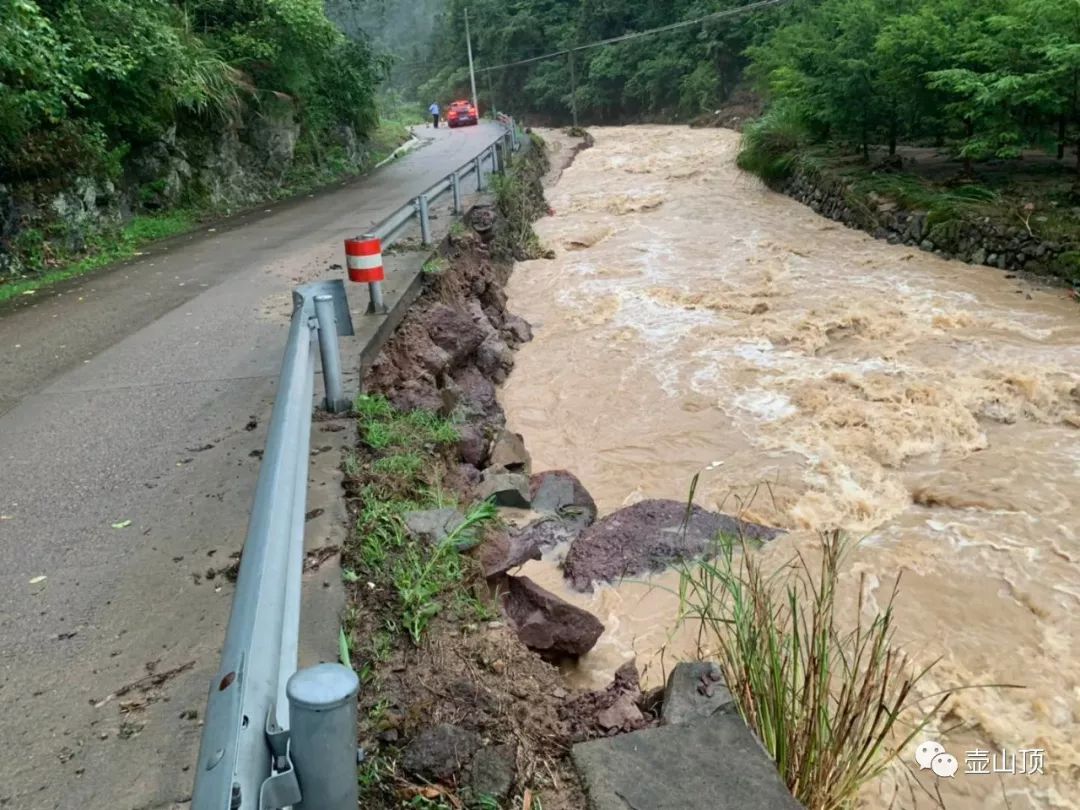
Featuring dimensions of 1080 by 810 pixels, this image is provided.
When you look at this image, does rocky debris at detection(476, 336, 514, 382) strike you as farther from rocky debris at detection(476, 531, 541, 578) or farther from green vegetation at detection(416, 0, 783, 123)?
green vegetation at detection(416, 0, 783, 123)

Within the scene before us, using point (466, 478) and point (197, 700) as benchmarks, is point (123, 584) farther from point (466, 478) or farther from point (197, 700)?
point (466, 478)

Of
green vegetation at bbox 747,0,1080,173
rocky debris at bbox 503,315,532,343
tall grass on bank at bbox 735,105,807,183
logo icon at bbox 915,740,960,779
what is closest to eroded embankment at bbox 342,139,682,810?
logo icon at bbox 915,740,960,779

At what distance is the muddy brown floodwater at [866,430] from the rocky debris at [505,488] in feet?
2.21

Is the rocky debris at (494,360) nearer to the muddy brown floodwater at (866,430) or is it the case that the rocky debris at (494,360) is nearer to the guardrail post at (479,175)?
the muddy brown floodwater at (866,430)

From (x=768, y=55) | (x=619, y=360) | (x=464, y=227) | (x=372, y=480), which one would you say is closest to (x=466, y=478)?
(x=372, y=480)

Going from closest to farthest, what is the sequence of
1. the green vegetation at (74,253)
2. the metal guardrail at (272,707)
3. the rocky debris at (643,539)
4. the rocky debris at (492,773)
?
the metal guardrail at (272,707), the rocky debris at (492,773), the rocky debris at (643,539), the green vegetation at (74,253)

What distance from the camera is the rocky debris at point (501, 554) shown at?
411 centimetres

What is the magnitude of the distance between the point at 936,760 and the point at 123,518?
3916mm

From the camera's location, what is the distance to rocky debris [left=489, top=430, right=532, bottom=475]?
6426 mm

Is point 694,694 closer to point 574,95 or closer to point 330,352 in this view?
point 330,352

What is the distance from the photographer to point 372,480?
439 cm

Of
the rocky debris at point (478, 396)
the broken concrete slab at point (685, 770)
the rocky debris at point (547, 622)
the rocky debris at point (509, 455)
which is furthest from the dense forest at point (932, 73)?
the broken concrete slab at point (685, 770)

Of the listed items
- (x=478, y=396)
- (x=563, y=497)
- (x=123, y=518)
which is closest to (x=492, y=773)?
(x=123, y=518)

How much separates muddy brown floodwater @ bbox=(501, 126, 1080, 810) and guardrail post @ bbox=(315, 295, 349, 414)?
5.30 ft
